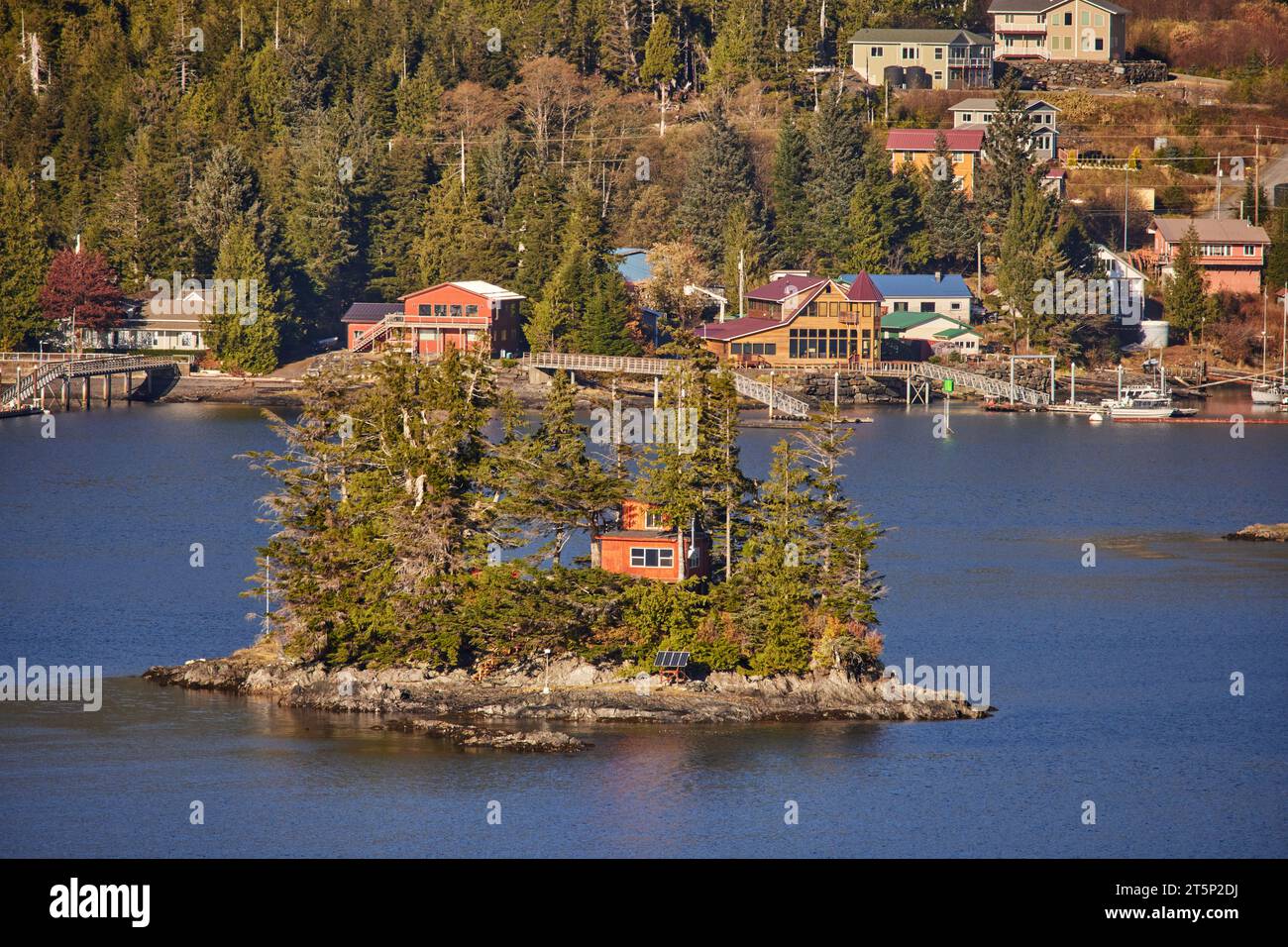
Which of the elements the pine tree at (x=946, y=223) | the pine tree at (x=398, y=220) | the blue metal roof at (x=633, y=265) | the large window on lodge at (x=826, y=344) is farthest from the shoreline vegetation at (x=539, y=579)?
the pine tree at (x=946, y=223)

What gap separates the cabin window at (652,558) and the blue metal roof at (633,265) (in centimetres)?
7039

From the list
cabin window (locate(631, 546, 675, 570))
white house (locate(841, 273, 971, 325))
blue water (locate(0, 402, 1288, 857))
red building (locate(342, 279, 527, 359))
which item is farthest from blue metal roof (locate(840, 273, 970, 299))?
cabin window (locate(631, 546, 675, 570))

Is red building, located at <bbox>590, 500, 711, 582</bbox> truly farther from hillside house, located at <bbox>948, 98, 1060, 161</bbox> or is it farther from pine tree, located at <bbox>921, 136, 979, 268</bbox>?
hillside house, located at <bbox>948, 98, 1060, 161</bbox>

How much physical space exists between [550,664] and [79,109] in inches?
3846

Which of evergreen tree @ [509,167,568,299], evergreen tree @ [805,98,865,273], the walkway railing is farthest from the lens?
evergreen tree @ [805,98,865,273]

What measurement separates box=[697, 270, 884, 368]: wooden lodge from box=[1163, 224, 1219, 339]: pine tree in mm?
18933

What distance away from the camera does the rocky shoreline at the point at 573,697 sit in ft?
149

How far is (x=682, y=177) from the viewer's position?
5246 inches

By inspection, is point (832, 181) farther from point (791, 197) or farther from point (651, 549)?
point (651, 549)

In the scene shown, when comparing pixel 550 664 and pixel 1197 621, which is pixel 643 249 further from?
pixel 550 664

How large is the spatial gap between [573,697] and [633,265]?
3008 inches

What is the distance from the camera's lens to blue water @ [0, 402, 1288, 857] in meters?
39.8

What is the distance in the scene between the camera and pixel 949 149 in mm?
129625

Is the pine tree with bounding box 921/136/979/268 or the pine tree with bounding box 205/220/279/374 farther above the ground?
the pine tree with bounding box 921/136/979/268
